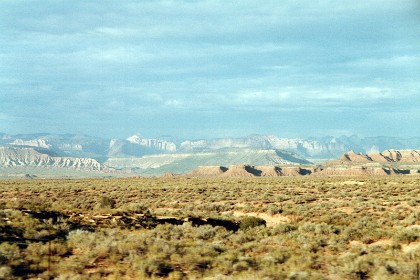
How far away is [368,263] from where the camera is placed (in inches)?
633

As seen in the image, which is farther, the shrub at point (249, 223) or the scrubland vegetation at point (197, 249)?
the shrub at point (249, 223)

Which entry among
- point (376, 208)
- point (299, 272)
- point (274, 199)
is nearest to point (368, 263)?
point (299, 272)

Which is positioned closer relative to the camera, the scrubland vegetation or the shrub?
the scrubland vegetation

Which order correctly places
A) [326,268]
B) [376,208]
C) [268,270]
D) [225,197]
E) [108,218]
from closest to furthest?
[268,270] < [326,268] < [108,218] < [376,208] < [225,197]

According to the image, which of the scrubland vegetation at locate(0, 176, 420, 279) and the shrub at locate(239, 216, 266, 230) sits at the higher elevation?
the scrubland vegetation at locate(0, 176, 420, 279)

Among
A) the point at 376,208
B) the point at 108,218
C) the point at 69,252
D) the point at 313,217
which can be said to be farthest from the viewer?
the point at 376,208

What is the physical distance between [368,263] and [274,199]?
33.7 meters

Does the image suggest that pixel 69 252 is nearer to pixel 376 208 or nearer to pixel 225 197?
pixel 376 208

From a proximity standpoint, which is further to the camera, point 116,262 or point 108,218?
point 108,218

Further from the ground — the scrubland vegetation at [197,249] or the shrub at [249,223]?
the scrubland vegetation at [197,249]

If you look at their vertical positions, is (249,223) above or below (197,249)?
below

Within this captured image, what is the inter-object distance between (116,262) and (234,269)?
4.63 m

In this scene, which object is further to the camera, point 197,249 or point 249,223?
point 249,223

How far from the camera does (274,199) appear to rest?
49.6m
